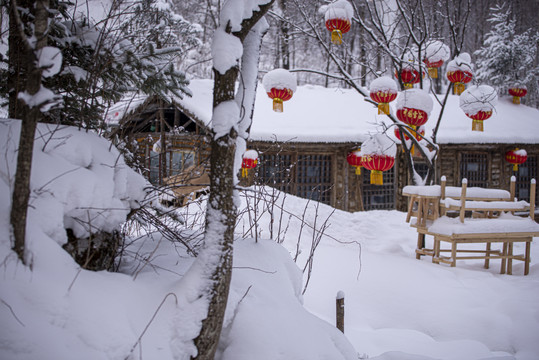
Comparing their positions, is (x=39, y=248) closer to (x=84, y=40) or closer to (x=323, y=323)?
(x=84, y=40)

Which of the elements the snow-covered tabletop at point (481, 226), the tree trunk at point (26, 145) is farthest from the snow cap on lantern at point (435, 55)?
the tree trunk at point (26, 145)

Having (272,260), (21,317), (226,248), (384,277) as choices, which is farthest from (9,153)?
(384,277)

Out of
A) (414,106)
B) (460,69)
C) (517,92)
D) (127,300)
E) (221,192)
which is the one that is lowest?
(127,300)

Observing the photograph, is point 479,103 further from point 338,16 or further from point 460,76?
point 338,16

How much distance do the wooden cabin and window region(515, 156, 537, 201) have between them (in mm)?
40

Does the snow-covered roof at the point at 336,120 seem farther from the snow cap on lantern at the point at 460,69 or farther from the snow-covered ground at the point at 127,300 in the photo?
the snow-covered ground at the point at 127,300

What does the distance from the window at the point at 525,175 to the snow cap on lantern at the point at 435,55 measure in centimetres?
949

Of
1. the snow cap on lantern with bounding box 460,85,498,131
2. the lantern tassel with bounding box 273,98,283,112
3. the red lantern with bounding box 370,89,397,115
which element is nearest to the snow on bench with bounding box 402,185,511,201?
the snow cap on lantern with bounding box 460,85,498,131

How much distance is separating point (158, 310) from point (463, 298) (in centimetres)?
480

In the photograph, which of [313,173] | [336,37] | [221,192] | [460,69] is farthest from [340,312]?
[313,173]

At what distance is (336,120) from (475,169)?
6067 millimetres

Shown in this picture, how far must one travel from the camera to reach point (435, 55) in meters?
7.16

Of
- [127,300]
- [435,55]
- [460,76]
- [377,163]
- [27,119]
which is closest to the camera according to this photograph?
[27,119]

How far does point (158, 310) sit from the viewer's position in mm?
1806
